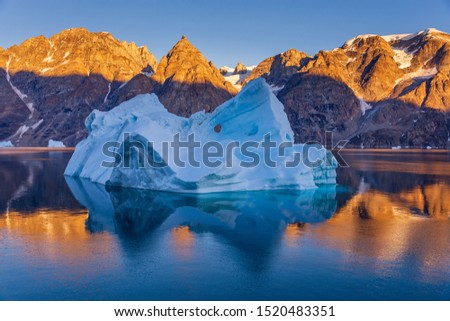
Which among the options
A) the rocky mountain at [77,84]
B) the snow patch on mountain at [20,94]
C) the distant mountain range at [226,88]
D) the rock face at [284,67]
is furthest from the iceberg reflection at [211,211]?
the rock face at [284,67]

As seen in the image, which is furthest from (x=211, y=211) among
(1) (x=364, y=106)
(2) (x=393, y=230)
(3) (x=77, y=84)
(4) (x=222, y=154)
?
(3) (x=77, y=84)

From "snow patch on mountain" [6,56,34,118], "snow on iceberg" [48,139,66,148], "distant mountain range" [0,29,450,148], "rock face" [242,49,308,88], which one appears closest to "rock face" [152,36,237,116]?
"distant mountain range" [0,29,450,148]

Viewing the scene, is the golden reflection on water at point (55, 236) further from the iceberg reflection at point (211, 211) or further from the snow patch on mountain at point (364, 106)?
the snow patch on mountain at point (364, 106)

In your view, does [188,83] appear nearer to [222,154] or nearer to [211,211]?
[222,154]

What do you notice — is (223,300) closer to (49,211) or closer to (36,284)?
(36,284)

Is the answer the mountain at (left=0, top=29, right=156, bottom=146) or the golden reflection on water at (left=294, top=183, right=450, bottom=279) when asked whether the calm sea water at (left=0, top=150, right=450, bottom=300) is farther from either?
the mountain at (left=0, top=29, right=156, bottom=146)

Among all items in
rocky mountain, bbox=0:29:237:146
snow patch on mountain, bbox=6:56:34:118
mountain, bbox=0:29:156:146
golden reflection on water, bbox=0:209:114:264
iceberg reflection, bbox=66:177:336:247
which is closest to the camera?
golden reflection on water, bbox=0:209:114:264
